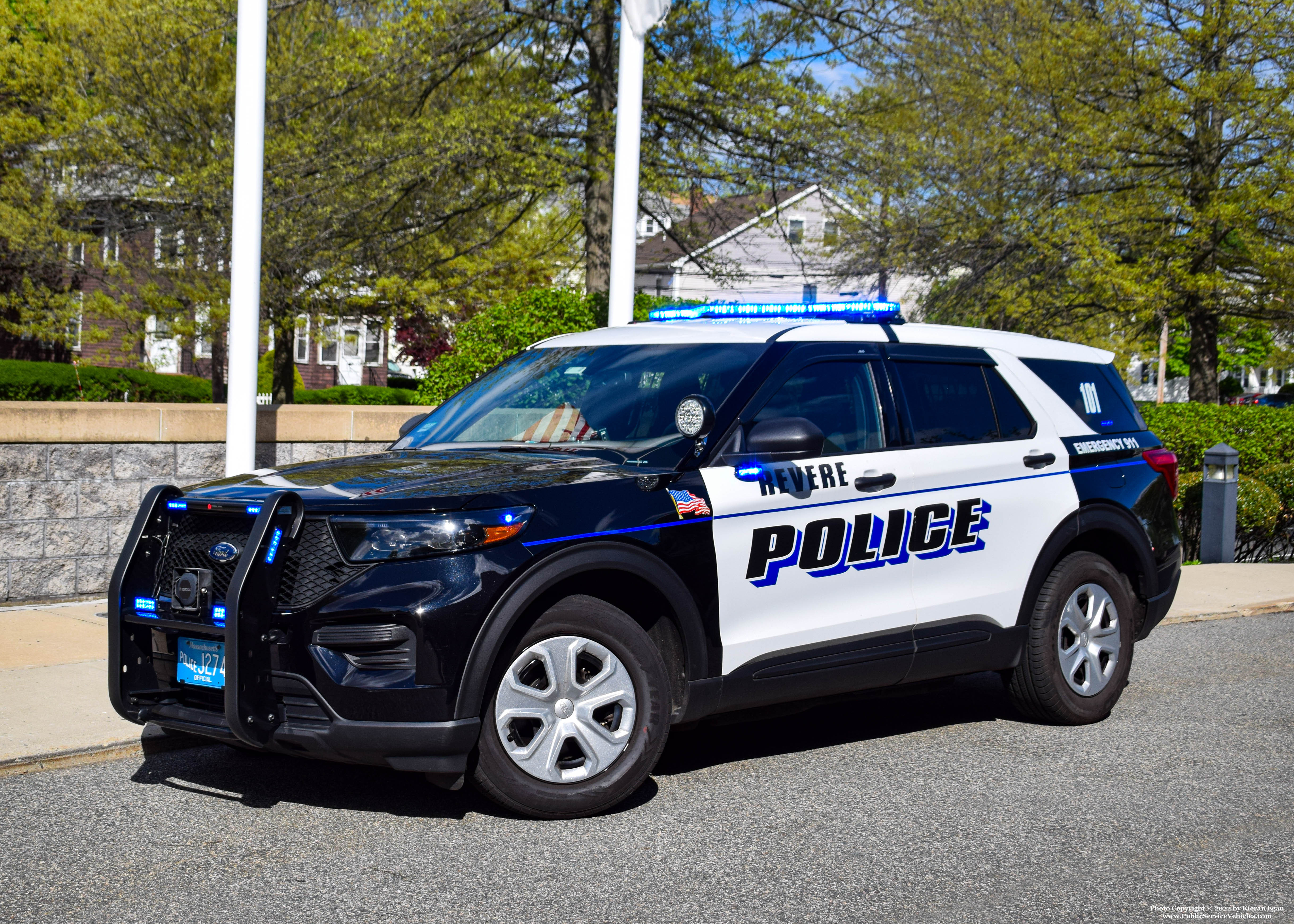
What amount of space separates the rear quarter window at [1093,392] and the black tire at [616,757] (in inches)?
114

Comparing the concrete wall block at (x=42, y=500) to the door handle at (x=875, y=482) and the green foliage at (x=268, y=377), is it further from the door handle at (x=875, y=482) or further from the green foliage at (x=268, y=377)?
the green foliage at (x=268, y=377)

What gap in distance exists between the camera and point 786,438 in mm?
5160

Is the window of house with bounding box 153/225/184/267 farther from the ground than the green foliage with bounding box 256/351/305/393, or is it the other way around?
the window of house with bounding box 153/225/184/267

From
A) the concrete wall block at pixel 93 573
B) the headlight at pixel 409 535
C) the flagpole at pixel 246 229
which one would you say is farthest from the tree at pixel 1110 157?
the headlight at pixel 409 535

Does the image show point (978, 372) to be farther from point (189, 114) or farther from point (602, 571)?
point (189, 114)

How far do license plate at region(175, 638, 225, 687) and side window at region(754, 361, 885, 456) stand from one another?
240cm

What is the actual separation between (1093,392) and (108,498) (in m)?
6.66

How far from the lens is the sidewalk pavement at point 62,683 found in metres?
5.73

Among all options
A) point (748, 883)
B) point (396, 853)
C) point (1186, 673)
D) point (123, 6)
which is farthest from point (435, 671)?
point (123, 6)

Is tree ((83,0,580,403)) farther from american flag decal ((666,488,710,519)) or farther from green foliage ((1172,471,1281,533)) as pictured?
american flag decal ((666,488,710,519))

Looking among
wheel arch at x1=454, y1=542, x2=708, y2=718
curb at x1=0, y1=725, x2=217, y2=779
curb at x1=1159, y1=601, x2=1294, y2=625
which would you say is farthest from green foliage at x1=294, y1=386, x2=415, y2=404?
wheel arch at x1=454, y1=542, x2=708, y2=718

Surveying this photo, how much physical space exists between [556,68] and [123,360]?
13.2m

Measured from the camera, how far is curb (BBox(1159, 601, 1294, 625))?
10297 millimetres

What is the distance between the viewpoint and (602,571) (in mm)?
4938
